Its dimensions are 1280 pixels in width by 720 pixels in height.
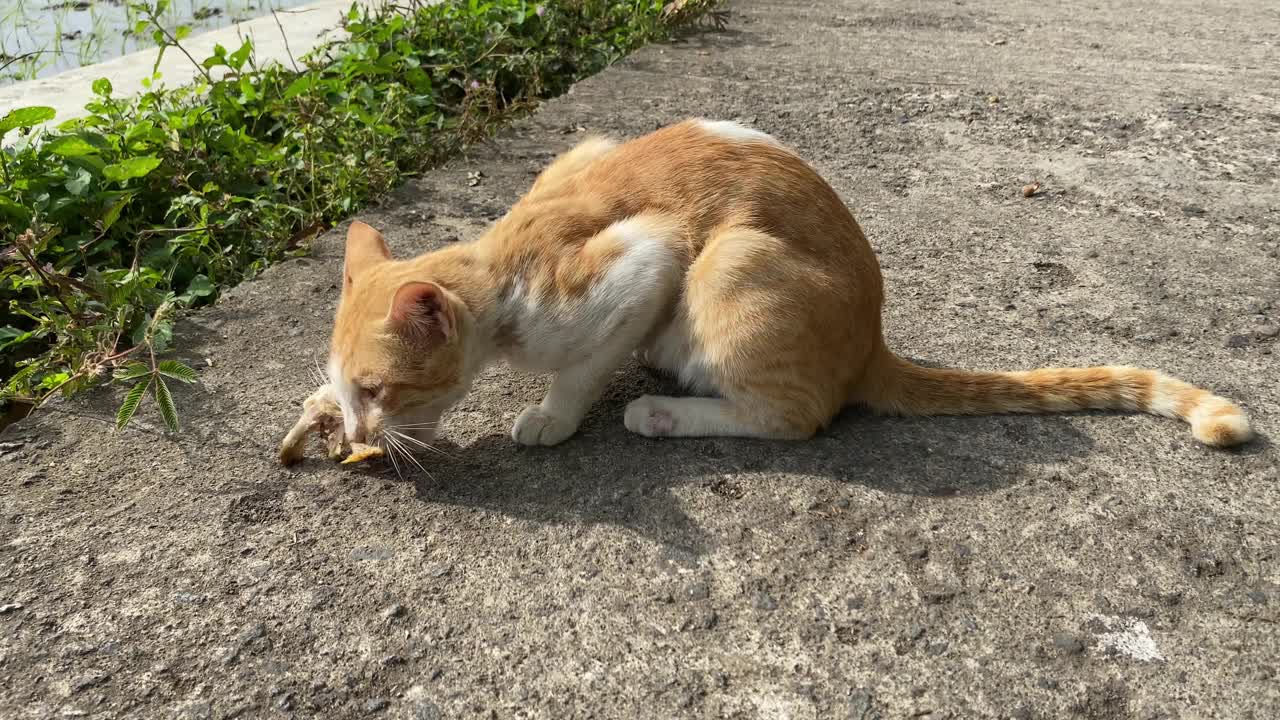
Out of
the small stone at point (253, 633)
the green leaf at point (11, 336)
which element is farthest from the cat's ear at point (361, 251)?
the green leaf at point (11, 336)

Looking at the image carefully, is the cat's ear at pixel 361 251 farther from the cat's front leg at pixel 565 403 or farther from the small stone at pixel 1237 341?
the small stone at pixel 1237 341

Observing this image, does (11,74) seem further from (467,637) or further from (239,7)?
(467,637)

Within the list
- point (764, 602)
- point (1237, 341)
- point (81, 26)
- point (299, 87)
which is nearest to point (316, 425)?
point (764, 602)

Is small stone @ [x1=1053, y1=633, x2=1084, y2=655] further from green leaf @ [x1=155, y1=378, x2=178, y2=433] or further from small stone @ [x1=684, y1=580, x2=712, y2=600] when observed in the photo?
green leaf @ [x1=155, y1=378, x2=178, y2=433]

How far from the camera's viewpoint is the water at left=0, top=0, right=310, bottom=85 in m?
5.28

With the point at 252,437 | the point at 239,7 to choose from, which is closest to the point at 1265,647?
the point at 252,437

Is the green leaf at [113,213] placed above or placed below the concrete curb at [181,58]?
below

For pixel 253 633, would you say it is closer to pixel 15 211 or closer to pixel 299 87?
pixel 15 211

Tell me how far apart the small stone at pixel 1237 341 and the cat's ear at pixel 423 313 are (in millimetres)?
2333

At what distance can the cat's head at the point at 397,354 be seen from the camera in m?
2.40

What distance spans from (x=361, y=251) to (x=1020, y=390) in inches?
71.7

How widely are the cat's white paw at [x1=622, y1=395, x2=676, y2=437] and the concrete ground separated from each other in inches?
1.4

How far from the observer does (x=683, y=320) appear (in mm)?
2693

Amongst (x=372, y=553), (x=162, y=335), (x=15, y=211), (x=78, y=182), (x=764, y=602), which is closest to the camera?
(x=764, y=602)
